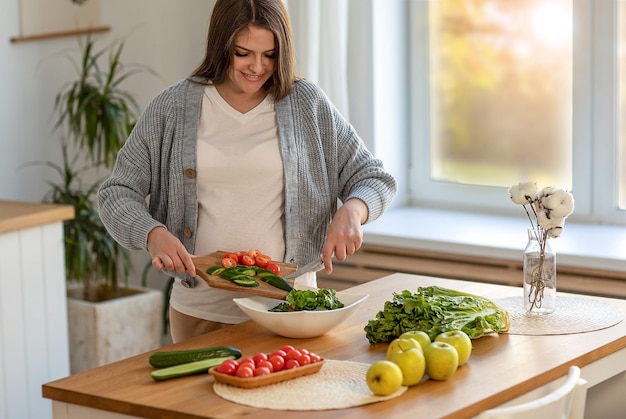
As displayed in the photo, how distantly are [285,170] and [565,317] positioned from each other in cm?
74

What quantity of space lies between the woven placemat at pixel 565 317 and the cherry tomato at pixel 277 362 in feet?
1.94

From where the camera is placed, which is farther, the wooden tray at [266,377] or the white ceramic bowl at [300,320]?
the white ceramic bowl at [300,320]

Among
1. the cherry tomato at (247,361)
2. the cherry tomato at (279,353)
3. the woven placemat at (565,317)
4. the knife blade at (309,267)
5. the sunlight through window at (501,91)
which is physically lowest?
the woven placemat at (565,317)

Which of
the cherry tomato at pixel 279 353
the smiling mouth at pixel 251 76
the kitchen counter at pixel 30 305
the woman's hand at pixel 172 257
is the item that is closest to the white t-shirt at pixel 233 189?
the smiling mouth at pixel 251 76

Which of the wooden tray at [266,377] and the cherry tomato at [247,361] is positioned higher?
the cherry tomato at [247,361]

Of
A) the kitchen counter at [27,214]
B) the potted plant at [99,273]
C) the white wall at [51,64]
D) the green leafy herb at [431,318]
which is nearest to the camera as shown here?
the green leafy herb at [431,318]

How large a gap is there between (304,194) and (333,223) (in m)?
0.17

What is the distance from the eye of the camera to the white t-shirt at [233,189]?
8.21 ft

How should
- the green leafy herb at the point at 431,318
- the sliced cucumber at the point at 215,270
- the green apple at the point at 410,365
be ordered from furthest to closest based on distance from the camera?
the sliced cucumber at the point at 215,270 < the green leafy herb at the point at 431,318 < the green apple at the point at 410,365

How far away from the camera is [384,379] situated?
1.88 meters

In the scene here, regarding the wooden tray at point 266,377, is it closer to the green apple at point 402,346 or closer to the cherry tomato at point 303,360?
the cherry tomato at point 303,360

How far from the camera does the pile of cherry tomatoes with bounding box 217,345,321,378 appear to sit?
1969 mm

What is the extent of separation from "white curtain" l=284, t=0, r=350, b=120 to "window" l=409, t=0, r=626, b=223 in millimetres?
418

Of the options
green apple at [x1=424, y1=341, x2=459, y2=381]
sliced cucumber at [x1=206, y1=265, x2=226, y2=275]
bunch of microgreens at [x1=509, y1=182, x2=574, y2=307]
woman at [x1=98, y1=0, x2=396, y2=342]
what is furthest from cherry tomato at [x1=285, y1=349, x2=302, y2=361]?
bunch of microgreens at [x1=509, y1=182, x2=574, y2=307]
